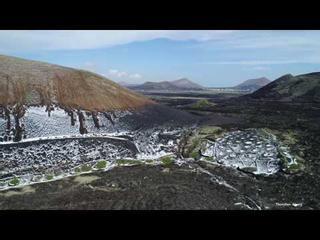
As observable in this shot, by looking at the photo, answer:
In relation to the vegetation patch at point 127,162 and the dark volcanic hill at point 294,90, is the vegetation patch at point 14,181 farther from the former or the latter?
the dark volcanic hill at point 294,90

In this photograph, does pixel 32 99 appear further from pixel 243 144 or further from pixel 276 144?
pixel 276 144

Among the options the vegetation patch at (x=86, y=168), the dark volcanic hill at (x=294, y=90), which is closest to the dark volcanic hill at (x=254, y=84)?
the dark volcanic hill at (x=294, y=90)

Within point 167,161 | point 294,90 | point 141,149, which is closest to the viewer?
point 167,161

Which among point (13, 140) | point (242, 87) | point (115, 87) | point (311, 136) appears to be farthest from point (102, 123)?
point (311, 136)

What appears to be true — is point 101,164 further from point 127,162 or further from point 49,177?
point 49,177

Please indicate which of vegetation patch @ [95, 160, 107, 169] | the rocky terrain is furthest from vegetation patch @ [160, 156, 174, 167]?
vegetation patch @ [95, 160, 107, 169]

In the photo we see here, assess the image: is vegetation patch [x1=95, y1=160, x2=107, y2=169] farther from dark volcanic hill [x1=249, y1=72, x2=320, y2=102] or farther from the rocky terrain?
dark volcanic hill [x1=249, y1=72, x2=320, y2=102]

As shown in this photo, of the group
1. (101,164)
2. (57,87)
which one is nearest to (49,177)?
(101,164)

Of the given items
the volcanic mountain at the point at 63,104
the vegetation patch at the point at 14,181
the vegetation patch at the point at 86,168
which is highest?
the volcanic mountain at the point at 63,104
